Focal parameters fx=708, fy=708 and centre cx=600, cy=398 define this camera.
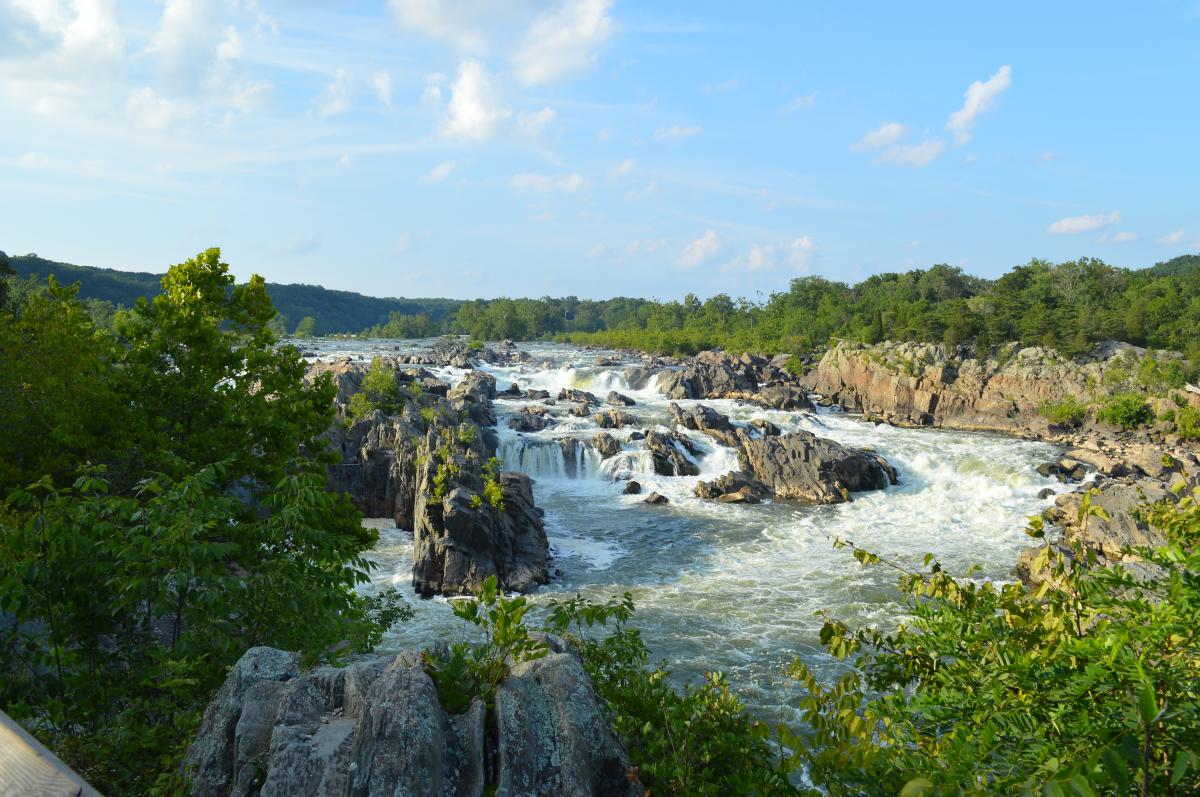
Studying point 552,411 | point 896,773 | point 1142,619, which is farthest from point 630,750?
point 552,411

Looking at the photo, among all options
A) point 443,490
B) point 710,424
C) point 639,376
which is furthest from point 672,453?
point 639,376

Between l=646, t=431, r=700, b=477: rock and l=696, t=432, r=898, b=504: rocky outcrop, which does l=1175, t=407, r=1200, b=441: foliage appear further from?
l=646, t=431, r=700, b=477: rock

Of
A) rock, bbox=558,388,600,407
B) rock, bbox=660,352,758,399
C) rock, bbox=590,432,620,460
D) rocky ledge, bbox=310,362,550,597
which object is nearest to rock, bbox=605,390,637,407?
rock, bbox=558,388,600,407

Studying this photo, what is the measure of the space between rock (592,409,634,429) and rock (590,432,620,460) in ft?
12.7

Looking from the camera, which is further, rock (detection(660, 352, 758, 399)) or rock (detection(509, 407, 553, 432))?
rock (detection(660, 352, 758, 399))

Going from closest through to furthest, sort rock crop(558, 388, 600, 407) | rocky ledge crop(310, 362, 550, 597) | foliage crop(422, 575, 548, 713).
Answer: foliage crop(422, 575, 548, 713)
rocky ledge crop(310, 362, 550, 597)
rock crop(558, 388, 600, 407)

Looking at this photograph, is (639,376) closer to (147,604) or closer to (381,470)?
(381,470)

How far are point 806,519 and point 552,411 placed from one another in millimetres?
19979

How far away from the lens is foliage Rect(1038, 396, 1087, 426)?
158ft

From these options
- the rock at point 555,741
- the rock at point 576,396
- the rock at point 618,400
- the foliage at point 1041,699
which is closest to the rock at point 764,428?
the rock at point 618,400

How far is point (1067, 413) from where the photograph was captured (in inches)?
1898

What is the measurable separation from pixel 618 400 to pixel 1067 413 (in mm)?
30649

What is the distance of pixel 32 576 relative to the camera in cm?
533

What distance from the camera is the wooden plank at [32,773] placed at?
83.4 inches
